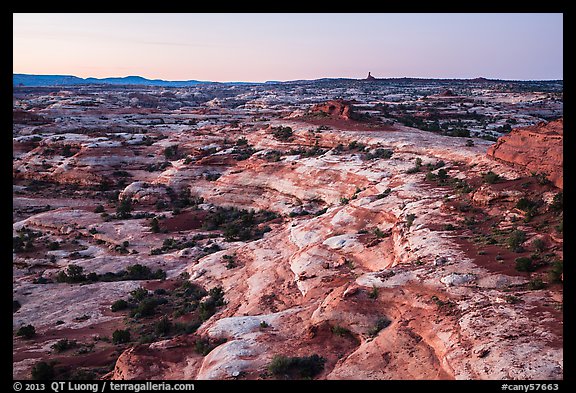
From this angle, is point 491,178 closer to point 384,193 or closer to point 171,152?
point 384,193

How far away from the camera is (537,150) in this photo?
15500 mm

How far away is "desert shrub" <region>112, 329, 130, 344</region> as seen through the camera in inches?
526

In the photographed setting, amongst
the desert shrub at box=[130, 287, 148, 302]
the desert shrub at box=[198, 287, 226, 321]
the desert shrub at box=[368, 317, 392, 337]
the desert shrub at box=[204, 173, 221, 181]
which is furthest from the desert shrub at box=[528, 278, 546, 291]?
the desert shrub at box=[204, 173, 221, 181]

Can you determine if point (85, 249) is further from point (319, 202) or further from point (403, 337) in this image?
point (403, 337)

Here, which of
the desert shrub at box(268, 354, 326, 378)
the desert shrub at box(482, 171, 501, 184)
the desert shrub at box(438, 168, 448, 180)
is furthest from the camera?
the desert shrub at box(438, 168, 448, 180)

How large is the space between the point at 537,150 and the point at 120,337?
51.5 ft

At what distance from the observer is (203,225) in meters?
25.4

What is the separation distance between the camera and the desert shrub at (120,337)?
13.4 metres

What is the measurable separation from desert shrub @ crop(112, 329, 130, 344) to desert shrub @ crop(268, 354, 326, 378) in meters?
7.09

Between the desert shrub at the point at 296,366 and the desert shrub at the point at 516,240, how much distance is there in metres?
5.65

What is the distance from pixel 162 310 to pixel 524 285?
11.9 metres

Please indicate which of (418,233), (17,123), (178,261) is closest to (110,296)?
(178,261)

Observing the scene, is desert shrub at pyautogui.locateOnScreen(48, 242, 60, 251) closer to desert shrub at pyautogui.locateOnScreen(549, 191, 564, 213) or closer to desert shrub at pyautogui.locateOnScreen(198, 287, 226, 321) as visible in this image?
desert shrub at pyautogui.locateOnScreen(198, 287, 226, 321)

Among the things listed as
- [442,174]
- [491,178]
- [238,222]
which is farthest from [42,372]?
[442,174]
